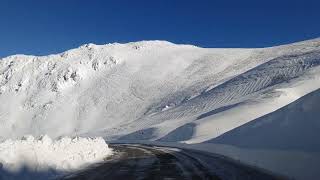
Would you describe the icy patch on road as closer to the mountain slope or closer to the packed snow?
the packed snow

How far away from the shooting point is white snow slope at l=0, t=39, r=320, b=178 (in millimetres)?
75812

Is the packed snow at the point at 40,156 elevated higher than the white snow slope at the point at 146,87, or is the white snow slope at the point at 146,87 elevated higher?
the white snow slope at the point at 146,87

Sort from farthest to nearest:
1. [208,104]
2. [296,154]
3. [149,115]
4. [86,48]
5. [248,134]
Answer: [86,48] < [149,115] < [208,104] < [248,134] < [296,154]

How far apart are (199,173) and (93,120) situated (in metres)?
103

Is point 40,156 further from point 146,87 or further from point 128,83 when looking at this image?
point 128,83

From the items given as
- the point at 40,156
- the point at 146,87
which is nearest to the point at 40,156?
the point at 40,156

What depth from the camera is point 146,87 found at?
422ft

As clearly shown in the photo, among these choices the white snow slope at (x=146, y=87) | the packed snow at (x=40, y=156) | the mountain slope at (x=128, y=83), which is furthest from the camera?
the mountain slope at (x=128, y=83)

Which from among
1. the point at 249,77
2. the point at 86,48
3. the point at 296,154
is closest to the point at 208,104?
the point at 249,77

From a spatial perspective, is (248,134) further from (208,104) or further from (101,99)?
(101,99)

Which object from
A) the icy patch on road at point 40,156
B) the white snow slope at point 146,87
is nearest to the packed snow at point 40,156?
the icy patch on road at point 40,156

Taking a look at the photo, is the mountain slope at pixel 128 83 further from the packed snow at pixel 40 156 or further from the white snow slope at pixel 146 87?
the packed snow at pixel 40 156

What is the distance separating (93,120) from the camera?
120 metres

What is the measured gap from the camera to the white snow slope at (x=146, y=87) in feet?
249
